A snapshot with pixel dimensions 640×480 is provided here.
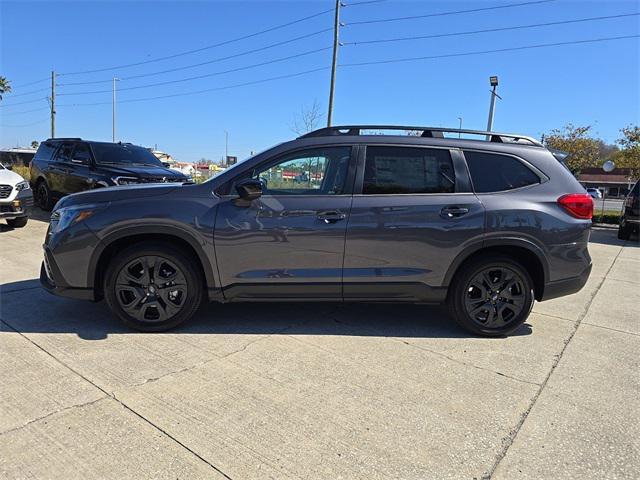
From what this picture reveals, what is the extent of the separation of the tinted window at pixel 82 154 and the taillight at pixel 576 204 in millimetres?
8782

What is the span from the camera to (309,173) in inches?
159

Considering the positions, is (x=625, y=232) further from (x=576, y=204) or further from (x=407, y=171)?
(x=407, y=171)

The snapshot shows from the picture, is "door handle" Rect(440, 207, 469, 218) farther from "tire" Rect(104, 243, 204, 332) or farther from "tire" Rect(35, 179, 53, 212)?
"tire" Rect(35, 179, 53, 212)

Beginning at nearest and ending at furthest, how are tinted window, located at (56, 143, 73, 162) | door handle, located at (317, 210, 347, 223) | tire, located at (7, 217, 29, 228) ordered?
door handle, located at (317, 210, 347, 223)
tire, located at (7, 217, 29, 228)
tinted window, located at (56, 143, 73, 162)

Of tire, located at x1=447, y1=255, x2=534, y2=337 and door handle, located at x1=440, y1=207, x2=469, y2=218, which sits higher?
door handle, located at x1=440, y1=207, x2=469, y2=218

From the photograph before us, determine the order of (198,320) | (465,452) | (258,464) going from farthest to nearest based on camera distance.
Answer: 1. (198,320)
2. (465,452)
3. (258,464)

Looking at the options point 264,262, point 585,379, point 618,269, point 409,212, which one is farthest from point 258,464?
point 618,269

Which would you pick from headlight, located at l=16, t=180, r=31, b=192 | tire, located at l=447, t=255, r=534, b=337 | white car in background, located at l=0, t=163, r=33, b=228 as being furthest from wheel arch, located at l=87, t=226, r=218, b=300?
headlight, located at l=16, t=180, r=31, b=192

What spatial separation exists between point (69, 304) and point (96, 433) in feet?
8.33

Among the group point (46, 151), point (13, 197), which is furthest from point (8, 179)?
point (46, 151)

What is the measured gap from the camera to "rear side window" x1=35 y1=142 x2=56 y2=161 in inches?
420

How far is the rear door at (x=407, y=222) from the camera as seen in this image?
388cm

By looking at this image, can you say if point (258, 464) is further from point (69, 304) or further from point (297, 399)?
point (69, 304)

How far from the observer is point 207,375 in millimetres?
3232
